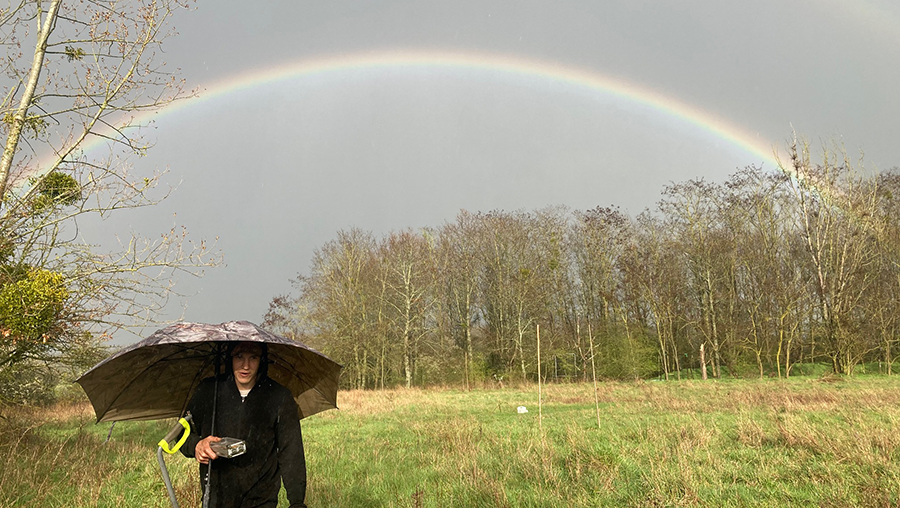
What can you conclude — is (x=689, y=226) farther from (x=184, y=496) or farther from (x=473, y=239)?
(x=184, y=496)

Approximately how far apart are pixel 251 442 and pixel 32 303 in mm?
6785

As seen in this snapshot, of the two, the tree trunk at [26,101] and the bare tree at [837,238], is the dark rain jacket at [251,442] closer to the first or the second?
the tree trunk at [26,101]

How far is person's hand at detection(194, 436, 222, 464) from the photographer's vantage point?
2.96m

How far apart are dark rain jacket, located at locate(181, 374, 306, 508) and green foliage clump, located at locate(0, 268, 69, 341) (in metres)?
6.20

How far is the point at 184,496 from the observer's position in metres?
5.57

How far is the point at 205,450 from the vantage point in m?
2.96

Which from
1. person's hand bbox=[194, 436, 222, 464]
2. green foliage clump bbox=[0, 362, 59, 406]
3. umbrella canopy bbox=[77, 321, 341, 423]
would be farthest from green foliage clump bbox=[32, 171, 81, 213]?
person's hand bbox=[194, 436, 222, 464]

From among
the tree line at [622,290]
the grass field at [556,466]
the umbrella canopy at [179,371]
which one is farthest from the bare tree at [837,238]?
the umbrella canopy at [179,371]

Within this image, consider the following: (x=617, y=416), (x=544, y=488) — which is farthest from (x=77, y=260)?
(x=617, y=416)

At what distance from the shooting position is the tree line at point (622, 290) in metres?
30.8

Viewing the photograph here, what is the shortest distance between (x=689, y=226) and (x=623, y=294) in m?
6.95

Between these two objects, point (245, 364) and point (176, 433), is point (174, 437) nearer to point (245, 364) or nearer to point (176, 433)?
point (176, 433)

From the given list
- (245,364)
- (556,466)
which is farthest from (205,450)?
(556,466)

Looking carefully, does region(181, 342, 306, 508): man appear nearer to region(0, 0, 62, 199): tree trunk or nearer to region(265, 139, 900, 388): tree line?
region(0, 0, 62, 199): tree trunk
